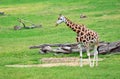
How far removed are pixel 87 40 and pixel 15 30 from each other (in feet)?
72.1

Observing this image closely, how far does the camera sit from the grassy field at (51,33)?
65.3 feet

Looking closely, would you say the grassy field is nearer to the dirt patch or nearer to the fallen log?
the fallen log

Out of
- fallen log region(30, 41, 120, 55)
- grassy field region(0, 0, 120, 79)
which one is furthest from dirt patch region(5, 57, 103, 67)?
fallen log region(30, 41, 120, 55)

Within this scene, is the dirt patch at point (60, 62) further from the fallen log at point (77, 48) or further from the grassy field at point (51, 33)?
the fallen log at point (77, 48)

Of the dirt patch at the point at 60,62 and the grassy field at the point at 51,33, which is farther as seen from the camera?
the dirt patch at the point at 60,62

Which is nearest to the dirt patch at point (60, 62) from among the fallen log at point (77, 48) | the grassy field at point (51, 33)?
the grassy field at point (51, 33)

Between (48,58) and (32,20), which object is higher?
(48,58)

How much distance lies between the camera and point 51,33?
39.6 metres

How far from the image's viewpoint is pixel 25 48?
3092 centimetres

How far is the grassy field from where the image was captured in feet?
65.3

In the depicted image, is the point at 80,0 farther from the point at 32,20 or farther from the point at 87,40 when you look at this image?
the point at 87,40

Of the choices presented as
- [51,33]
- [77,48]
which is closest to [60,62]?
[77,48]

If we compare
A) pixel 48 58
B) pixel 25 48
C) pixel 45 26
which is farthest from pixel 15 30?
pixel 48 58

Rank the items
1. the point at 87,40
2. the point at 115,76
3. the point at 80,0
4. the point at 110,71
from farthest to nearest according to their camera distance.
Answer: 1. the point at 80,0
2. the point at 87,40
3. the point at 110,71
4. the point at 115,76
